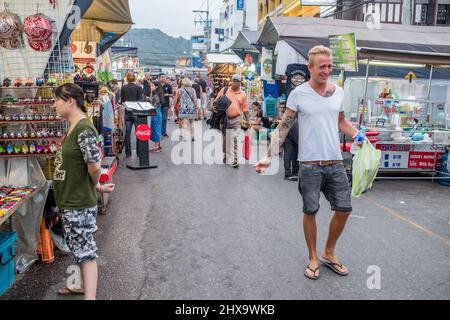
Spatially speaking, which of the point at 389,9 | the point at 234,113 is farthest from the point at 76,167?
the point at 389,9

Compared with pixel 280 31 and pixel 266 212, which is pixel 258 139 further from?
pixel 266 212

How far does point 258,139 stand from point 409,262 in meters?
8.66

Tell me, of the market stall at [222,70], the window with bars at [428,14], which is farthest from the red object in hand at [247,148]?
the market stall at [222,70]

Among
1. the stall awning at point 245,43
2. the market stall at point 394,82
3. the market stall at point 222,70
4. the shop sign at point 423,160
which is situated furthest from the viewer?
the market stall at point 222,70

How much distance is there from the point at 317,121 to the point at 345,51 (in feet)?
16.7

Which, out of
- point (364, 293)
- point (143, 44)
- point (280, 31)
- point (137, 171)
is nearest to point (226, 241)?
point (364, 293)

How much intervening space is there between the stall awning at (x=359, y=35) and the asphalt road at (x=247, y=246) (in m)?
4.74

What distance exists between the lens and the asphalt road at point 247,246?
3.69 metres

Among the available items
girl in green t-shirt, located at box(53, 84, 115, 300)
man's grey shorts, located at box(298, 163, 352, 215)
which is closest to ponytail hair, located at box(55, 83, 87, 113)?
girl in green t-shirt, located at box(53, 84, 115, 300)

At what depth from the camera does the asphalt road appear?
3691mm

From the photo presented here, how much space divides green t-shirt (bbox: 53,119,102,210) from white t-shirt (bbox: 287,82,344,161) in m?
1.83

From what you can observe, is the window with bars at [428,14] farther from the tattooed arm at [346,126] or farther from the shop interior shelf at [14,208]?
the shop interior shelf at [14,208]

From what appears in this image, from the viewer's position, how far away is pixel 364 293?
3.62 metres

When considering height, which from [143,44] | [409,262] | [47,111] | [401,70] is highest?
[143,44]
